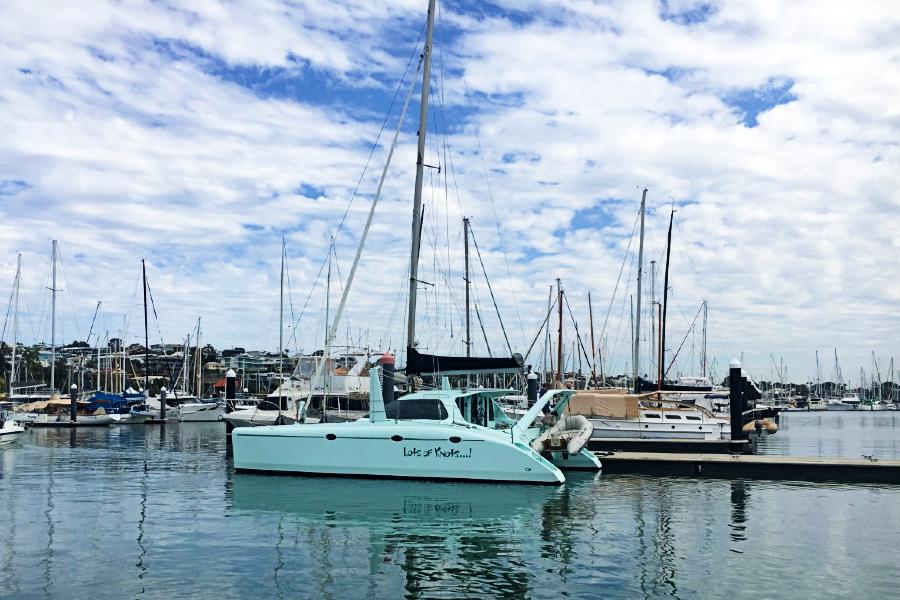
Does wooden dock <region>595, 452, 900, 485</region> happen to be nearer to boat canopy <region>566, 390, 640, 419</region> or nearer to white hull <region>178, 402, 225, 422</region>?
boat canopy <region>566, 390, 640, 419</region>

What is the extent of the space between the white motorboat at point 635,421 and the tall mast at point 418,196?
13.7 meters

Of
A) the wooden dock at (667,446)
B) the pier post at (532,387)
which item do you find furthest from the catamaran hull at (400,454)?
the pier post at (532,387)

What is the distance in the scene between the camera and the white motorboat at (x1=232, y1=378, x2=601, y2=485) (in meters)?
20.6

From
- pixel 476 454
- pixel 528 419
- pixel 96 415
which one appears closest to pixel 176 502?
pixel 476 454

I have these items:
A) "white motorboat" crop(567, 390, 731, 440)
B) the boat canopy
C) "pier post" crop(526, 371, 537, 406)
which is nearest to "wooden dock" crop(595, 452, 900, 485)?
"white motorboat" crop(567, 390, 731, 440)

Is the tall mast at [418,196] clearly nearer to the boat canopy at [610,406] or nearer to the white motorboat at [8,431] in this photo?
the boat canopy at [610,406]

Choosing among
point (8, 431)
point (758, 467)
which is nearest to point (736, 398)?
point (758, 467)

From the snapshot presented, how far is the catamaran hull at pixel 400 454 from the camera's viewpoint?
67.2 feet

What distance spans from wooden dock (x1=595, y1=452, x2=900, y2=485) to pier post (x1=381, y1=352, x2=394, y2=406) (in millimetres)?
6787

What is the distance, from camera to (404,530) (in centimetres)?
1560

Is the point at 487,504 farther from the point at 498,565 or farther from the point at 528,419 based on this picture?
the point at 498,565

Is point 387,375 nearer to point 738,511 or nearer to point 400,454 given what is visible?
point 400,454

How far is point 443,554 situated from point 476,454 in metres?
7.04

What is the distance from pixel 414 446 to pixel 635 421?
1602 cm
